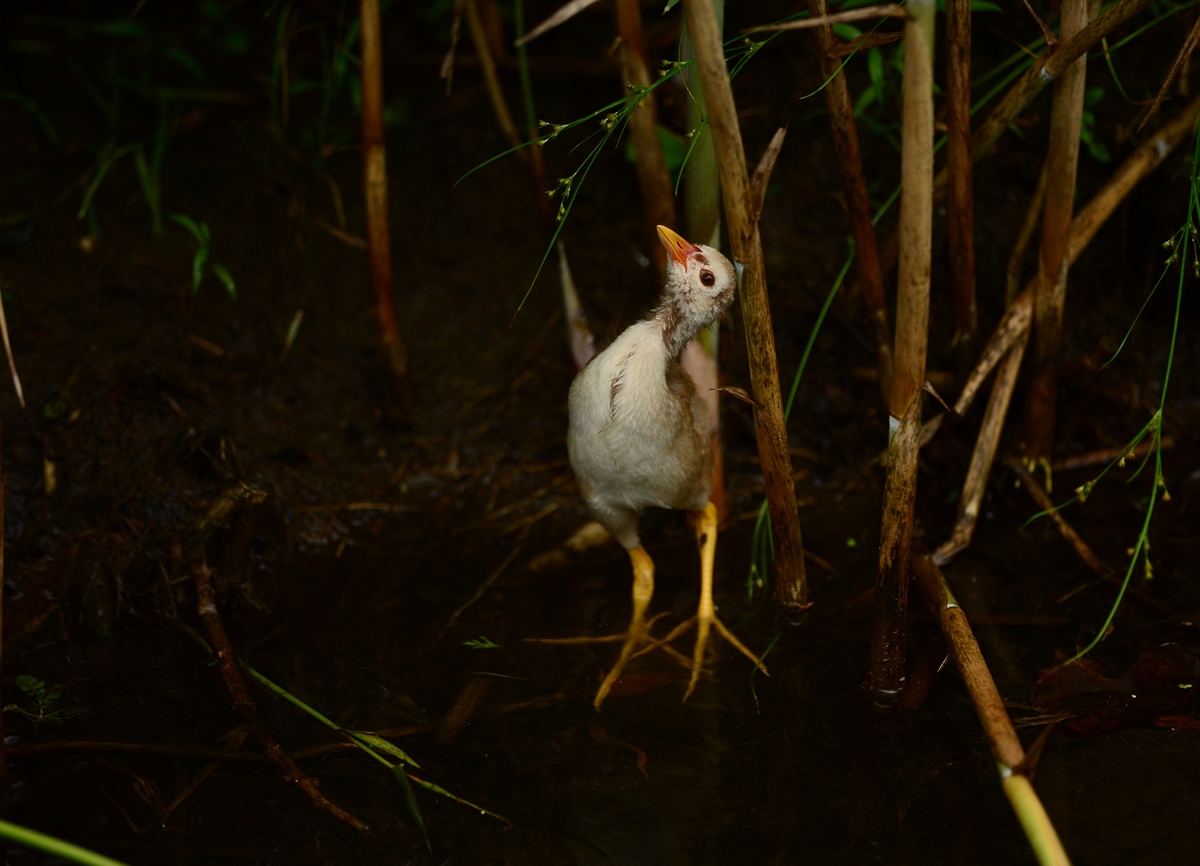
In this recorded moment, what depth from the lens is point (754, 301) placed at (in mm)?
2133

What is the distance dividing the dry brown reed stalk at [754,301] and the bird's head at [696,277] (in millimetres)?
361

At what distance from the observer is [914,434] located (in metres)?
2.11

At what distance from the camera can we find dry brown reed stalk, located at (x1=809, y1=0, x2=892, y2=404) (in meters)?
2.32

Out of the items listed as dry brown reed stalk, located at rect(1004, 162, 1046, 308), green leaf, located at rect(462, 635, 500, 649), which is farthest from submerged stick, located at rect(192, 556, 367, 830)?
dry brown reed stalk, located at rect(1004, 162, 1046, 308)

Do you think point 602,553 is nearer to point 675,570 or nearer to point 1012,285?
point 675,570

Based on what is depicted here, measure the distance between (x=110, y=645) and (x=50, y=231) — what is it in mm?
1814

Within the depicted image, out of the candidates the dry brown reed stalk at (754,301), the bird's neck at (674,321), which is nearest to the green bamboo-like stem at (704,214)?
the bird's neck at (674,321)

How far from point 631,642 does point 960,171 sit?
60.9 inches

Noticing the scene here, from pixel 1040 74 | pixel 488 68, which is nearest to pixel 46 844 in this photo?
pixel 1040 74

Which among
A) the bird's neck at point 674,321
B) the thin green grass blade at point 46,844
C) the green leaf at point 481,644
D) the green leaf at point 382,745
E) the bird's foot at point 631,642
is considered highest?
the bird's neck at point 674,321

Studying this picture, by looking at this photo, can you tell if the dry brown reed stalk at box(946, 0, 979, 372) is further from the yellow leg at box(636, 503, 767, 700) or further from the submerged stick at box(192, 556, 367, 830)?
the submerged stick at box(192, 556, 367, 830)

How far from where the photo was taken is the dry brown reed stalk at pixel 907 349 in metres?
1.79

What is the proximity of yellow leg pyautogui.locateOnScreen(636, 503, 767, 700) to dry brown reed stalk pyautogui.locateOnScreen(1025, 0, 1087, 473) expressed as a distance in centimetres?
108

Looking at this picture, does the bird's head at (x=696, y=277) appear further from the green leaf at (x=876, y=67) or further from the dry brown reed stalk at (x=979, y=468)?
the dry brown reed stalk at (x=979, y=468)
